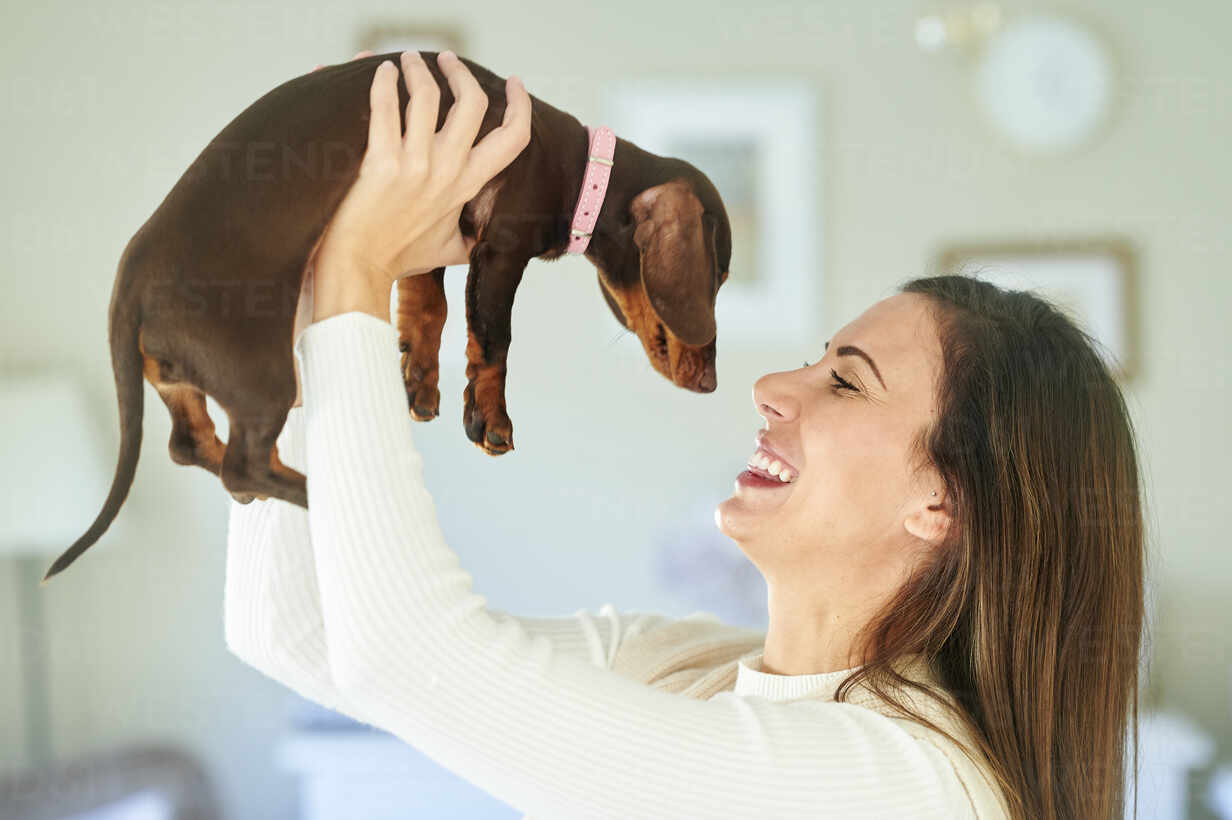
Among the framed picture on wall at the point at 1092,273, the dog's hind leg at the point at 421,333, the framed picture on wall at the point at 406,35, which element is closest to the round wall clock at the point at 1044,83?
the framed picture on wall at the point at 1092,273

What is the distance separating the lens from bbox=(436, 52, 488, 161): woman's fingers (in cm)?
84

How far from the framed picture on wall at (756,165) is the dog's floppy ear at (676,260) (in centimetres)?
175

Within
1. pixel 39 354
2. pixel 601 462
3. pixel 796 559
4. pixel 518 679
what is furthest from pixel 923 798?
pixel 39 354

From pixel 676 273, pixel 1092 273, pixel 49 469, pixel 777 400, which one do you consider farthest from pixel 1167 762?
pixel 49 469

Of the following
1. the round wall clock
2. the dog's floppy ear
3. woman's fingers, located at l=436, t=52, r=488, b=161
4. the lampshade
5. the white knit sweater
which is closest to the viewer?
the white knit sweater

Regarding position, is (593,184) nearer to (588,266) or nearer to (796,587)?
(796,587)

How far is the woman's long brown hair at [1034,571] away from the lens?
1070 millimetres

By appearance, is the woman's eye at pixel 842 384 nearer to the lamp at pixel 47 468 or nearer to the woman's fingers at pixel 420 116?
the woman's fingers at pixel 420 116

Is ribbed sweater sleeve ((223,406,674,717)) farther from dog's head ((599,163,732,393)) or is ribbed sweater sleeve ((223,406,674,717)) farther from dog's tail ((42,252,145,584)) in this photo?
dog's head ((599,163,732,393))

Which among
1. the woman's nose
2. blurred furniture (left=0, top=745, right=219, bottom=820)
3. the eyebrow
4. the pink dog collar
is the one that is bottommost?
blurred furniture (left=0, top=745, right=219, bottom=820)

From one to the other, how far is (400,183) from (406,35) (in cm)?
222

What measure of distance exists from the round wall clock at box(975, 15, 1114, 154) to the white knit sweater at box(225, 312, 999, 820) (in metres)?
2.26

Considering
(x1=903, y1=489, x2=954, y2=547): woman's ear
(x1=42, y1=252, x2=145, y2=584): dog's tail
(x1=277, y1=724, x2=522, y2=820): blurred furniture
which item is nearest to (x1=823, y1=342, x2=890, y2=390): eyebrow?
(x1=903, y1=489, x2=954, y2=547): woman's ear

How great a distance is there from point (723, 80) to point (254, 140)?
7.19 ft
